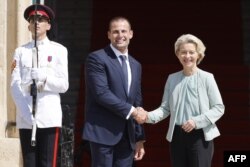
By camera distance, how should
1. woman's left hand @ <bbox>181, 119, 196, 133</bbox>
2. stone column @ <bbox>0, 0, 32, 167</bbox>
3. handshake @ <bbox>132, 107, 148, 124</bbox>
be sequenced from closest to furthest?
woman's left hand @ <bbox>181, 119, 196, 133</bbox> < handshake @ <bbox>132, 107, 148, 124</bbox> < stone column @ <bbox>0, 0, 32, 167</bbox>

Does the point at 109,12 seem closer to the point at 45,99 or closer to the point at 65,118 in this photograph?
the point at 65,118

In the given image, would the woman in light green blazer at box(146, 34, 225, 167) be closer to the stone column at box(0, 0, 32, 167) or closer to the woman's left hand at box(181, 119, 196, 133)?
the woman's left hand at box(181, 119, 196, 133)

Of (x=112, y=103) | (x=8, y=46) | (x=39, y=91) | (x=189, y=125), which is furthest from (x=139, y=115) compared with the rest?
(x=8, y=46)

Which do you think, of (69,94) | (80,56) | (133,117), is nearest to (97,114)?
(133,117)

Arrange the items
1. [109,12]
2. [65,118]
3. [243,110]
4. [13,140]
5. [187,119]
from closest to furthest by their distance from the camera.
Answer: [187,119] < [13,140] < [65,118] < [243,110] < [109,12]

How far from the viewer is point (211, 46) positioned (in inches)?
508

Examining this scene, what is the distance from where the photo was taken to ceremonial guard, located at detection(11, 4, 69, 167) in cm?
520

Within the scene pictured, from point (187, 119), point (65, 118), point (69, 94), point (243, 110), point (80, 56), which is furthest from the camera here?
point (80, 56)

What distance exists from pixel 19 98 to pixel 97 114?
2.03 ft

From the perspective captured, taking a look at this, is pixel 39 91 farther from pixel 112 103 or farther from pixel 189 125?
pixel 189 125

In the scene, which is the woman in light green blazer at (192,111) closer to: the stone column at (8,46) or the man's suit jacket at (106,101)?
the man's suit jacket at (106,101)

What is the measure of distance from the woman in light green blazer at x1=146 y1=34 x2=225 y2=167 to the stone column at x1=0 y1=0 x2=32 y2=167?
2.09 metres

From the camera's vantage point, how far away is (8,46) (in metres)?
6.96

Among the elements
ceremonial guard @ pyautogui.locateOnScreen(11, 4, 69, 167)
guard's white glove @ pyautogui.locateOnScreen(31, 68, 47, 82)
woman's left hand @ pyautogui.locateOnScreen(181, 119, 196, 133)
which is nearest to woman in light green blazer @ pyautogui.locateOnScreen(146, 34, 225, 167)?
woman's left hand @ pyautogui.locateOnScreen(181, 119, 196, 133)
